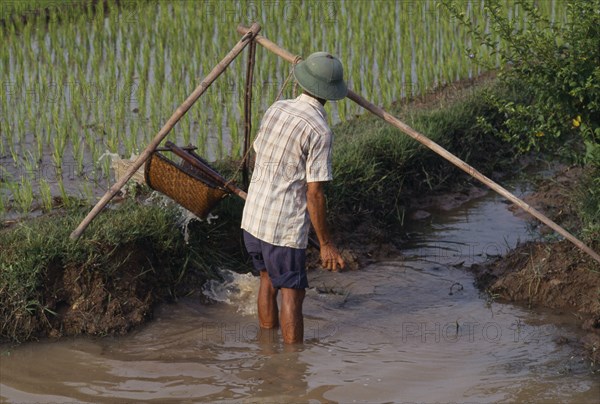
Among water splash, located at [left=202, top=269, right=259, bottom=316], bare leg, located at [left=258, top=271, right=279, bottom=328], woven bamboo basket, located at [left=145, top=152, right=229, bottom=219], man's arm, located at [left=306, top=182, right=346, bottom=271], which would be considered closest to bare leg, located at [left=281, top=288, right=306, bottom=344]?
bare leg, located at [left=258, top=271, right=279, bottom=328]

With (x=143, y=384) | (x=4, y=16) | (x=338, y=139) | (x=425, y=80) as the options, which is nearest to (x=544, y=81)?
(x=338, y=139)

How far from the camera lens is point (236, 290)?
4961mm

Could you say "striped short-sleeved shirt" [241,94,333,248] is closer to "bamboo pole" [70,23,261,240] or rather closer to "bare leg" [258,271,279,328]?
"bare leg" [258,271,279,328]

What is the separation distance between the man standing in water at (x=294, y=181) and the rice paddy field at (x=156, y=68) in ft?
5.62

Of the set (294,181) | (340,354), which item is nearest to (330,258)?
(294,181)

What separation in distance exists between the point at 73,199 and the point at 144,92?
219 centimetres

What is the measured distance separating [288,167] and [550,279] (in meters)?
1.64

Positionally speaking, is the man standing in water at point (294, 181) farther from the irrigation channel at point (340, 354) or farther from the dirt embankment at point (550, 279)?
the dirt embankment at point (550, 279)

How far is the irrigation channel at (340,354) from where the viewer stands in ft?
13.2

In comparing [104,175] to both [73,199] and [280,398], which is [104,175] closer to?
A: [73,199]

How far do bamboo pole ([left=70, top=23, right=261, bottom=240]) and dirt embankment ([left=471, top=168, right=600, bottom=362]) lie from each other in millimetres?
1815

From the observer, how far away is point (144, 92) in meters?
7.62

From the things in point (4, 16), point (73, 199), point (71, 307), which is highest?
point (4, 16)

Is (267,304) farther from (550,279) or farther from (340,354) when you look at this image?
(550,279)
